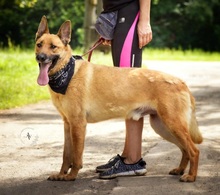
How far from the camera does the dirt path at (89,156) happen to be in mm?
5148

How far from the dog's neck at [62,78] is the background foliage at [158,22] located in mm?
27920

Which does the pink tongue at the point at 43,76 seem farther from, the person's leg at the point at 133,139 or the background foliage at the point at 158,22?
the background foliage at the point at 158,22

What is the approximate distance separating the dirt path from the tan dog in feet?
0.85

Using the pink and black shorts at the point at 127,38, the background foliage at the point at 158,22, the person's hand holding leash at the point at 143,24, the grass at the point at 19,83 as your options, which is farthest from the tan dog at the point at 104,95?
the background foliage at the point at 158,22

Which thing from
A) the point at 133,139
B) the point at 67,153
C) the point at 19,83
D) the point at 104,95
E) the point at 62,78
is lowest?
the point at 19,83

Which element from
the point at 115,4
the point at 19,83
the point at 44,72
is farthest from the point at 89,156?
the point at 19,83

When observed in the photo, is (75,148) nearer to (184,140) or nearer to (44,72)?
(44,72)

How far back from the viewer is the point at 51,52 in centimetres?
531

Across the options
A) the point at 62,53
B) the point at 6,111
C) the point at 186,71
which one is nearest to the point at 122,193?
the point at 62,53

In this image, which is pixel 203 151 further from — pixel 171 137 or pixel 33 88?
pixel 33 88

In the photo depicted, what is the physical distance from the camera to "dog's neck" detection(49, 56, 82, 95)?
5328 millimetres

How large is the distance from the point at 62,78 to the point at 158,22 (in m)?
30.8

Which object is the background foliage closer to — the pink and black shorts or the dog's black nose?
the pink and black shorts

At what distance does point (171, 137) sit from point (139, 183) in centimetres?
66
